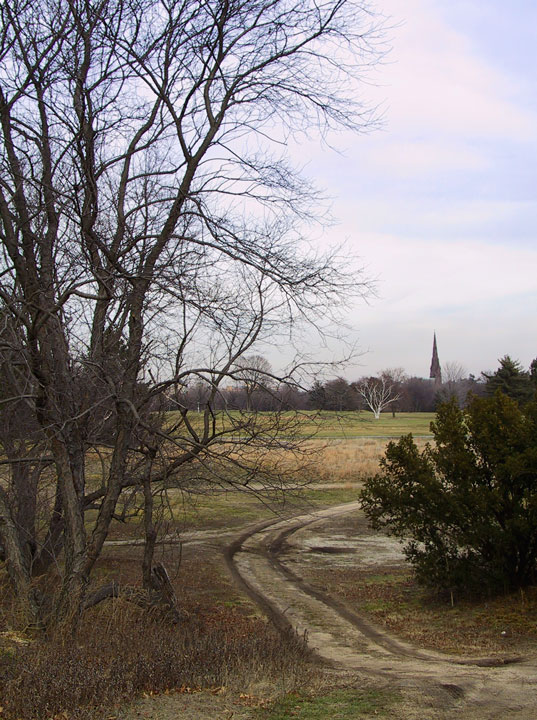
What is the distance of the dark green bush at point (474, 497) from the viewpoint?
12250 millimetres

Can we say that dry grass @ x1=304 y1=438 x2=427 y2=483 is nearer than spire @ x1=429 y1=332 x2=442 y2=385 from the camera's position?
Yes

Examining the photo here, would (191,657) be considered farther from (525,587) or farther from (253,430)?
(525,587)

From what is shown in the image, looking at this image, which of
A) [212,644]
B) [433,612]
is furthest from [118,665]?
[433,612]

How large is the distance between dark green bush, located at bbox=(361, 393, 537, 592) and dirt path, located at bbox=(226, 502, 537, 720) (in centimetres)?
206

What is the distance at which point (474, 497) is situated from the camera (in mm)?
12305

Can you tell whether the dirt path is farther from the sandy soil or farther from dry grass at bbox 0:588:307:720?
dry grass at bbox 0:588:307:720

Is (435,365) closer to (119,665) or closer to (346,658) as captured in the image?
(346,658)

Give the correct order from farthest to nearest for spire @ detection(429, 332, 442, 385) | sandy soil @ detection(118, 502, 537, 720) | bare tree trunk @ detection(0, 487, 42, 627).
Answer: spire @ detection(429, 332, 442, 385)
bare tree trunk @ detection(0, 487, 42, 627)
sandy soil @ detection(118, 502, 537, 720)

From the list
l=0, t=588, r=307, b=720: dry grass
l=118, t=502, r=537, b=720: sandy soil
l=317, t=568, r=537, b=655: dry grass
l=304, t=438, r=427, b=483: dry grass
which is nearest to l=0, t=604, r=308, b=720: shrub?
l=0, t=588, r=307, b=720: dry grass

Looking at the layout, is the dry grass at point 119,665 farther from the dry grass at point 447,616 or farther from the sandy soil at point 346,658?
the dry grass at point 447,616

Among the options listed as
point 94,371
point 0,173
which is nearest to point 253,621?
point 94,371

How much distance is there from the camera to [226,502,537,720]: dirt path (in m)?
6.22

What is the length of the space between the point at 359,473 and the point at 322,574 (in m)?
20.3

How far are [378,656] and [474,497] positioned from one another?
358 centimetres
